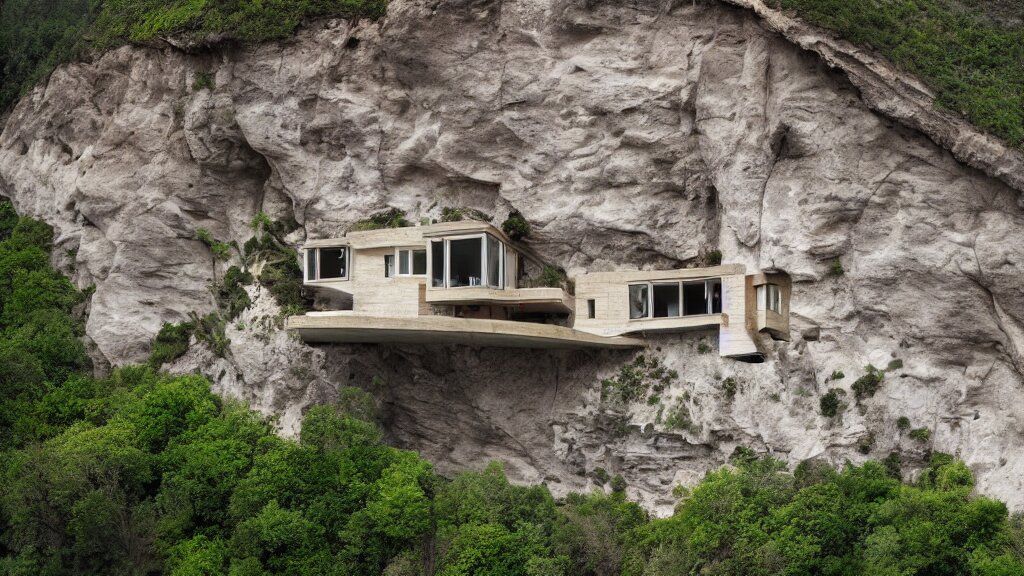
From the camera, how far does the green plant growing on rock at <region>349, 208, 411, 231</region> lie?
4362 cm

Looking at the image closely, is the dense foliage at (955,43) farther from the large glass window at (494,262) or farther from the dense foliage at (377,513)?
the large glass window at (494,262)

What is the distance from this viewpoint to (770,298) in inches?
1549

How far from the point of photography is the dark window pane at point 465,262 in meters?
40.1

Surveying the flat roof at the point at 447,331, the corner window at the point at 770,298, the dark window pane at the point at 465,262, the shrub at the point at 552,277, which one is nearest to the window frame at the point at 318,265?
the flat roof at the point at 447,331

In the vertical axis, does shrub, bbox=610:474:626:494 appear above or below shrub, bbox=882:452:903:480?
below

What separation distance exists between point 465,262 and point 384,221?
16.6 feet

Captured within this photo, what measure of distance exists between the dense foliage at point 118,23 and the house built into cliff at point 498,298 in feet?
30.3

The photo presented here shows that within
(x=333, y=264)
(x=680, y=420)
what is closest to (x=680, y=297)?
(x=680, y=420)

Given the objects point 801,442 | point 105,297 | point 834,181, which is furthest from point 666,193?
point 105,297

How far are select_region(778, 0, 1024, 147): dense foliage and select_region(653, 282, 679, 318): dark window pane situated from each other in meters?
10.0

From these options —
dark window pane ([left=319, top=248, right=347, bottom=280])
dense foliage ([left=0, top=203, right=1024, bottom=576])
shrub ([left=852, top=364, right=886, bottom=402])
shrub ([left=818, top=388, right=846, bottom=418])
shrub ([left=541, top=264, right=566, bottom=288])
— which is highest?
dark window pane ([left=319, top=248, right=347, bottom=280])

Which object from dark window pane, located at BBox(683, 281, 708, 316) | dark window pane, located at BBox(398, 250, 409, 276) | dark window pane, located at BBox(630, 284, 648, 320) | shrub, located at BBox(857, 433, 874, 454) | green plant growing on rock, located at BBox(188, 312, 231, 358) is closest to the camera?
shrub, located at BBox(857, 433, 874, 454)

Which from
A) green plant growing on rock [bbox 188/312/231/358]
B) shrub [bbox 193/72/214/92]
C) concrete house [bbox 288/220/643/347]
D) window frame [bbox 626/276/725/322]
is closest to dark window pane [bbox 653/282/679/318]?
window frame [bbox 626/276/725/322]

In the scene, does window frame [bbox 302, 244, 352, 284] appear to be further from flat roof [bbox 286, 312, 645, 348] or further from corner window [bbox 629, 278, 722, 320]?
corner window [bbox 629, 278, 722, 320]
